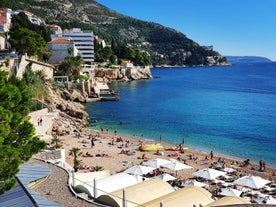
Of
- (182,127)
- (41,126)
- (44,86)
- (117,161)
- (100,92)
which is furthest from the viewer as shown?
(100,92)

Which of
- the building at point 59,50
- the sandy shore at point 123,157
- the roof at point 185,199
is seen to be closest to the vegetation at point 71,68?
the building at point 59,50

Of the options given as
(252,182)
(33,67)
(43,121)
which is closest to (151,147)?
(43,121)

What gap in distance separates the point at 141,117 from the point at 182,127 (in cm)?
823

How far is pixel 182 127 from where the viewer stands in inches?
1697

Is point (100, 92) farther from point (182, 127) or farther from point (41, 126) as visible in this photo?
point (41, 126)

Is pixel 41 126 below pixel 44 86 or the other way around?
below

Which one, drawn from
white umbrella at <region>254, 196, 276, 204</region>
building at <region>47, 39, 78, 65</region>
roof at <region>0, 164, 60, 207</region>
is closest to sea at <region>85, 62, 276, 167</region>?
white umbrella at <region>254, 196, 276, 204</region>

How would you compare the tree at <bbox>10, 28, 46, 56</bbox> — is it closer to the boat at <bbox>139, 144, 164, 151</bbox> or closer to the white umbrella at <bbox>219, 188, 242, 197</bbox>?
the boat at <bbox>139, 144, 164, 151</bbox>

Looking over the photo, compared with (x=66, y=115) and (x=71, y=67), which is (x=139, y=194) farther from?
(x=71, y=67)

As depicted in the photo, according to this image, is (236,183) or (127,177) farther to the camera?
(236,183)

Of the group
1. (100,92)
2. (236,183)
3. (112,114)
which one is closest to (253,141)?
(236,183)

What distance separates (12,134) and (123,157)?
740 inches

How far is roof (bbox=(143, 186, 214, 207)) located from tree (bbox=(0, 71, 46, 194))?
209 inches

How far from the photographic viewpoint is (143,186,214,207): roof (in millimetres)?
14039
